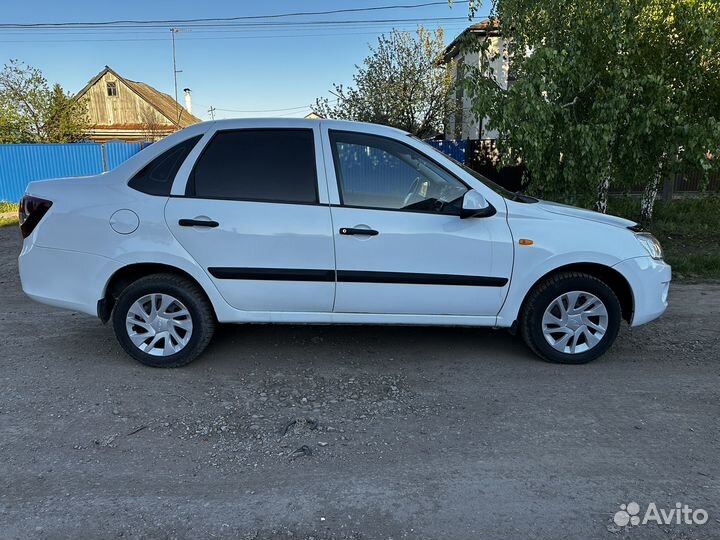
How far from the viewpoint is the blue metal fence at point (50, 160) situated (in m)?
16.0

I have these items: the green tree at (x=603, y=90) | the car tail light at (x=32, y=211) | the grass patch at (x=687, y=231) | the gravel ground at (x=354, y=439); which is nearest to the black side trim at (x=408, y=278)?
the gravel ground at (x=354, y=439)

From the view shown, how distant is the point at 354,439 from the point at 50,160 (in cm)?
1691

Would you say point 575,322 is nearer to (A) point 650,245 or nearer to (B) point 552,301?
(B) point 552,301

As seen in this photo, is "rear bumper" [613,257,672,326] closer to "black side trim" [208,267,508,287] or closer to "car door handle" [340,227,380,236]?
"black side trim" [208,267,508,287]

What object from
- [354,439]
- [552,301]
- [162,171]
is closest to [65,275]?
[162,171]

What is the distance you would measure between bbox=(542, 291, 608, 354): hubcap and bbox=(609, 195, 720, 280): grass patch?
12.0 feet

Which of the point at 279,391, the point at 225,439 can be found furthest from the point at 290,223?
the point at 225,439

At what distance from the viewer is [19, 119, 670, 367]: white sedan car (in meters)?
3.70

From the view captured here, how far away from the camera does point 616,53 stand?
21.5 ft

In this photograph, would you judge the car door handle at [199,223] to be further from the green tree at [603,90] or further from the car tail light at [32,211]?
the green tree at [603,90]

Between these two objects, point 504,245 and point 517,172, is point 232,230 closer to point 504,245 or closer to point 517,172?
point 504,245

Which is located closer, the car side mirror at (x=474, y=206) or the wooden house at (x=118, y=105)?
the car side mirror at (x=474, y=206)

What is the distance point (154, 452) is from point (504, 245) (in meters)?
2.67

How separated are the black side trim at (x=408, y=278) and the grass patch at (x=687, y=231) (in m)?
4.48
